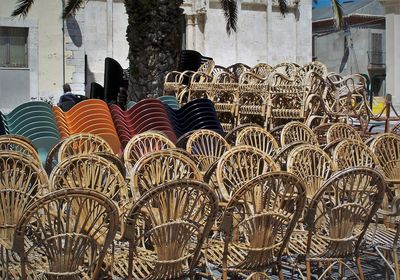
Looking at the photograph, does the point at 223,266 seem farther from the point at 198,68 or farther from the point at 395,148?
the point at 198,68

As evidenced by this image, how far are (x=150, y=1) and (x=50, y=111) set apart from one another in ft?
11.2

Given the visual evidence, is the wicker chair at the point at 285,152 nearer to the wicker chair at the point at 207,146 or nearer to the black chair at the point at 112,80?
the wicker chair at the point at 207,146

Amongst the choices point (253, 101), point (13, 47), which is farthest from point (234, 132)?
point (13, 47)

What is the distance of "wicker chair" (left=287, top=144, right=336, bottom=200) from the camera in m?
4.54

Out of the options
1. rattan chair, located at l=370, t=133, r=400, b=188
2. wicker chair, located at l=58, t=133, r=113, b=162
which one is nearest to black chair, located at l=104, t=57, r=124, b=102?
wicker chair, located at l=58, t=133, r=113, b=162

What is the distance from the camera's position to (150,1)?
9438 mm

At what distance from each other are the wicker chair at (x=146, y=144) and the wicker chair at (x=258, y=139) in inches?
28.4

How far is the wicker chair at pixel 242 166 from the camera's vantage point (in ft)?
14.2

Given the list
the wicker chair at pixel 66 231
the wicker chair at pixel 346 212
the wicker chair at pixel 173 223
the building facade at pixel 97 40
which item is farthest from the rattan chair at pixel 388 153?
the building facade at pixel 97 40

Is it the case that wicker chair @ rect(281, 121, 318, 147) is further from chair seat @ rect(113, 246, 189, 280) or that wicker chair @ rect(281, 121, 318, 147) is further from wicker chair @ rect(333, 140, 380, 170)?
chair seat @ rect(113, 246, 189, 280)

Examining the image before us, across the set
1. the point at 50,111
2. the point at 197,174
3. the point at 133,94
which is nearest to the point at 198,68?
the point at 133,94

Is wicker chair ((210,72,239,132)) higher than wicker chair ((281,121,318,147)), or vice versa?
wicker chair ((210,72,239,132))

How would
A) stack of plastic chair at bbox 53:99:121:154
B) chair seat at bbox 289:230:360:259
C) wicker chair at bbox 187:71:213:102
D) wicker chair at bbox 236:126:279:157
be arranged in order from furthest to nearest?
wicker chair at bbox 187:71:213:102 < stack of plastic chair at bbox 53:99:121:154 < wicker chair at bbox 236:126:279:157 < chair seat at bbox 289:230:360:259

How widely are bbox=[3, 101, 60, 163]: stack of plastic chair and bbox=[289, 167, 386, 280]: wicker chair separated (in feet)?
11.3
